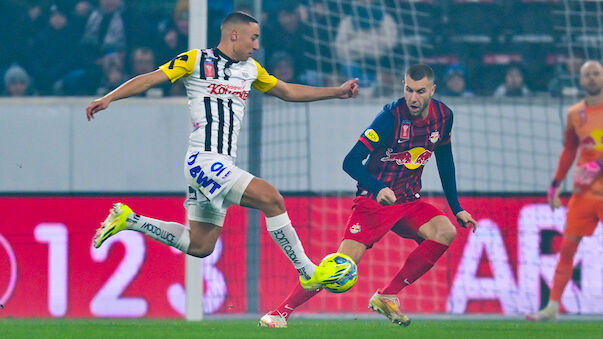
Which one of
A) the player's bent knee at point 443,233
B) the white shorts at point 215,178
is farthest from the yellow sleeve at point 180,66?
the player's bent knee at point 443,233

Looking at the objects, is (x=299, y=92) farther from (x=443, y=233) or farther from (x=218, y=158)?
(x=443, y=233)

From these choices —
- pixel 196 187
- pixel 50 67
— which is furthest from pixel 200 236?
pixel 50 67

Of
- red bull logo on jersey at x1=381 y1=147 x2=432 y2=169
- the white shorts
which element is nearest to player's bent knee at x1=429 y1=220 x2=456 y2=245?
red bull logo on jersey at x1=381 y1=147 x2=432 y2=169

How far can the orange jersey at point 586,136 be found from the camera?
8.39 metres

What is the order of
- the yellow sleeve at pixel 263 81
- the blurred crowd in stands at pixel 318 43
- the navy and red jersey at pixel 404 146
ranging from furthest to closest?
1. the blurred crowd in stands at pixel 318 43
2. the navy and red jersey at pixel 404 146
3. the yellow sleeve at pixel 263 81

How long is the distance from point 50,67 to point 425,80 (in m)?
5.56

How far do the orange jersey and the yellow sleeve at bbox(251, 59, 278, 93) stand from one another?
8.92 feet

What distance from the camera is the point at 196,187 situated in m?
6.58

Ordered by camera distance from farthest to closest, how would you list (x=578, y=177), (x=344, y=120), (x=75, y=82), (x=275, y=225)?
1. (x=75, y=82)
2. (x=344, y=120)
3. (x=578, y=177)
4. (x=275, y=225)

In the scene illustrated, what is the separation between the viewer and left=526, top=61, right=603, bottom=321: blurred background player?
8406 mm

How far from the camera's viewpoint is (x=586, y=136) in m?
8.43

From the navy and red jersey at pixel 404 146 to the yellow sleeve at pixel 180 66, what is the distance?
1226mm

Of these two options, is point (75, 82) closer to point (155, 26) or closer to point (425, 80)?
point (155, 26)

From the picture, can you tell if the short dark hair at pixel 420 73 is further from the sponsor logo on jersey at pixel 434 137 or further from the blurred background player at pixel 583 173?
the blurred background player at pixel 583 173
